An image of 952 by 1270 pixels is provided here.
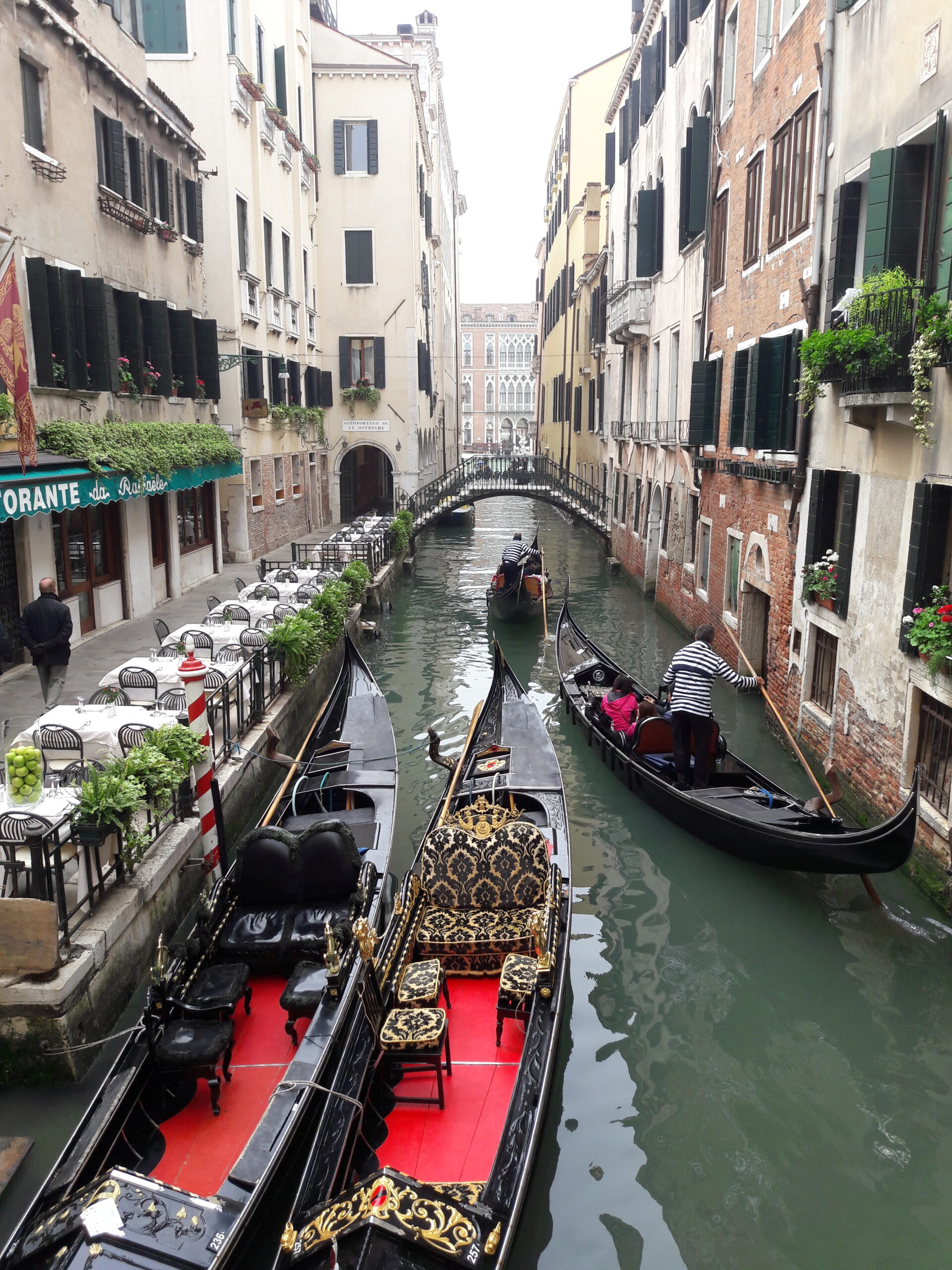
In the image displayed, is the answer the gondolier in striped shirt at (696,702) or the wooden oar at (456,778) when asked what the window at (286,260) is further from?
the gondolier in striped shirt at (696,702)

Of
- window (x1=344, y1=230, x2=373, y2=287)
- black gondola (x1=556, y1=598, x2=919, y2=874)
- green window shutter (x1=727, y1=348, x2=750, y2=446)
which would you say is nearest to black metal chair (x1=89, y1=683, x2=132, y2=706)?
black gondola (x1=556, y1=598, x2=919, y2=874)

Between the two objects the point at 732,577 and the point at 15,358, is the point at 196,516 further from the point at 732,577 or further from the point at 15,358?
the point at 15,358

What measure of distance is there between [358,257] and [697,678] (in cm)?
1909

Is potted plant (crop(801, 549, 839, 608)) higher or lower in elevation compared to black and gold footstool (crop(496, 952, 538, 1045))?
higher

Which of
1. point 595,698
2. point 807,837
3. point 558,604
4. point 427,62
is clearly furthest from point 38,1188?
point 427,62

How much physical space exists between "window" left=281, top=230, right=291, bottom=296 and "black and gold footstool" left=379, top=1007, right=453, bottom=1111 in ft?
58.0

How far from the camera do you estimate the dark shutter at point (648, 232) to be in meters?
16.0

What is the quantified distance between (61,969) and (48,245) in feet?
24.9

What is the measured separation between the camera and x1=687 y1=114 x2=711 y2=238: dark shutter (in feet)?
40.4

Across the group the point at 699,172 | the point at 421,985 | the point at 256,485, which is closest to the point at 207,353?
the point at 256,485

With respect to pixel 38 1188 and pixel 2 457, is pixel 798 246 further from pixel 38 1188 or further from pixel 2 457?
pixel 38 1188

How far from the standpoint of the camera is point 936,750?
604 cm

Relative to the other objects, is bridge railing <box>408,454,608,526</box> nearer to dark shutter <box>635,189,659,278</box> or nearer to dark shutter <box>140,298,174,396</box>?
dark shutter <box>635,189,659,278</box>

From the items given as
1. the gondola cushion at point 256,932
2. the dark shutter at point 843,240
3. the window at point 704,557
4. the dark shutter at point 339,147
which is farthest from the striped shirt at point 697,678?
the dark shutter at point 339,147
